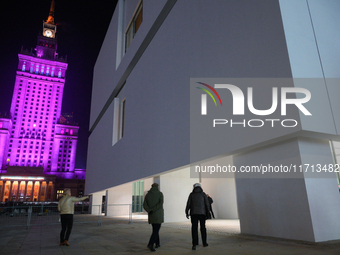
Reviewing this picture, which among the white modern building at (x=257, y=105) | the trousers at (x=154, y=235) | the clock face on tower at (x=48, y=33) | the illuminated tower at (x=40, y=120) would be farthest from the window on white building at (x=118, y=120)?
the clock face on tower at (x=48, y=33)

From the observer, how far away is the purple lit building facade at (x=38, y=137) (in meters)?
66.2

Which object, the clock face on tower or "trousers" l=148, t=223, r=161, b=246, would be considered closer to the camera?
"trousers" l=148, t=223, r=161, b=246

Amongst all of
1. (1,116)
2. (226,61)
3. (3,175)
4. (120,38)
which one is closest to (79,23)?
(1,116)

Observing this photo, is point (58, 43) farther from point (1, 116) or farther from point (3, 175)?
point (3, 175)

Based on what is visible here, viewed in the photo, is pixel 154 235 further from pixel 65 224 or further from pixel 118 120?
pixel 118 120

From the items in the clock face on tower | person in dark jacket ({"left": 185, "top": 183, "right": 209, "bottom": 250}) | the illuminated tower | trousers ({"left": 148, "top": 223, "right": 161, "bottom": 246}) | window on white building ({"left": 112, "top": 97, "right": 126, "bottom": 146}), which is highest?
the clock face on tower

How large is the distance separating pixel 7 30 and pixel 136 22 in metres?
79.4

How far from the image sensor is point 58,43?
94438 mm

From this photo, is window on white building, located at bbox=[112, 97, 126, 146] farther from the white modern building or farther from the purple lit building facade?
the purple lit building facade

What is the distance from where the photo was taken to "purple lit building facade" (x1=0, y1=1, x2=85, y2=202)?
2608 inches

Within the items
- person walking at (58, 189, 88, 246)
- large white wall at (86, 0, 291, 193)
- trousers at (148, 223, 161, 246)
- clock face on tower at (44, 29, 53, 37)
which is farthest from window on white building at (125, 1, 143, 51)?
clock face on tower at (44, 29, 53, 37)

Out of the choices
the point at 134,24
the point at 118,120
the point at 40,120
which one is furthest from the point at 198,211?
the point at 40,120

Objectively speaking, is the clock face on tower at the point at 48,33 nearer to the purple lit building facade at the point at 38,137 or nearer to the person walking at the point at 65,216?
the purple lit building facade at the point at 38,137

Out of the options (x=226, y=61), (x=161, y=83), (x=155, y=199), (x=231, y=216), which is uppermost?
(x=161, y=83)
